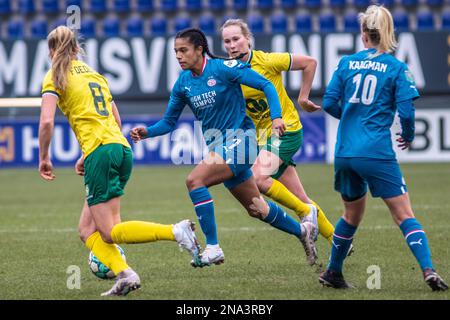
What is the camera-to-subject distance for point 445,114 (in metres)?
18.3

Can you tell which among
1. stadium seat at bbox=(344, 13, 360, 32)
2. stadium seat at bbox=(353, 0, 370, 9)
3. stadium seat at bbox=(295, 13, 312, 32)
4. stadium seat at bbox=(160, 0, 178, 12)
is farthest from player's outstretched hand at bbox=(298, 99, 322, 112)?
stadium seat at bbox=(160, 0, 178, 12)

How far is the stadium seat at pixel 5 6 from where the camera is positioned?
22.0 m

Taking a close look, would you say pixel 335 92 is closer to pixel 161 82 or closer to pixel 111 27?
pixel 161 82

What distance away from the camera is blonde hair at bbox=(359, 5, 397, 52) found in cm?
594

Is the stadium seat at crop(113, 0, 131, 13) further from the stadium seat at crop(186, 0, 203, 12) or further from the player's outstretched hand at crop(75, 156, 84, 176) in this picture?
the player's outstretched hand at crop(75, 156, 84, 176)

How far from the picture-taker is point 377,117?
19.8ft

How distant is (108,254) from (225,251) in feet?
7.66

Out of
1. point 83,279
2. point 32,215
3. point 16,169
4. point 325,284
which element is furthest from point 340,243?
point 16,169

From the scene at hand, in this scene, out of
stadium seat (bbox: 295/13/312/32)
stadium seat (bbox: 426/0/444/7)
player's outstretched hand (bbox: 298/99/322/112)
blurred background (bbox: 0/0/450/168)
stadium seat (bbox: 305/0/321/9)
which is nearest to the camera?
player's outstretched hand (bbox: 298/99/322/112)

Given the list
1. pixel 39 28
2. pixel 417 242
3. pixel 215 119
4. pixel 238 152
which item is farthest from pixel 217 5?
pixel 417 242

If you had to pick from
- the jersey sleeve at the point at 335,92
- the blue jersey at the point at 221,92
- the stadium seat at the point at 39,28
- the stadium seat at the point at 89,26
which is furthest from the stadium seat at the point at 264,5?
the jersey sleeve at the point at 335,92

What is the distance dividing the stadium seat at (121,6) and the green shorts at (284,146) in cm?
1430

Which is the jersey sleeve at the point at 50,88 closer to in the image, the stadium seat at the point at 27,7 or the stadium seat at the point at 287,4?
the stadium seat at the point at 287,4

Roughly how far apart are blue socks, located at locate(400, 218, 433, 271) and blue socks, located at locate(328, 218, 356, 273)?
41cm
